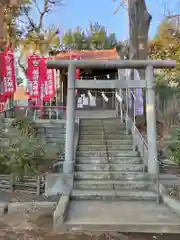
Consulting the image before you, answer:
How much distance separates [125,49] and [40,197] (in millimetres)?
12765

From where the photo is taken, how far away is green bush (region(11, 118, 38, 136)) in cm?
1050

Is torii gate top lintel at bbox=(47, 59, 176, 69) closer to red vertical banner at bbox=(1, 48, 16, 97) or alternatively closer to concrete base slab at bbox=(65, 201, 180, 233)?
concrete base slab at bbox=(65, 201, 180, 233)

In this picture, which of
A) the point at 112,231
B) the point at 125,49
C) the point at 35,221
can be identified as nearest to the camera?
the point at 112,231

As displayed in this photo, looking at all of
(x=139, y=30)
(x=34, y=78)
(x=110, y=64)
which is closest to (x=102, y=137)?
(x=110, y=64)

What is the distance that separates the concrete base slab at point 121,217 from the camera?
587 centimetres

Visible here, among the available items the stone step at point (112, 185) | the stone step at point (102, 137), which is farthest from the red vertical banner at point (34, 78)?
the stone step at point (112, 185)

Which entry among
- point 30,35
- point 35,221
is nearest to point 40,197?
point 35,221

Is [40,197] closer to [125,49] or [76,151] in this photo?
[76,151]

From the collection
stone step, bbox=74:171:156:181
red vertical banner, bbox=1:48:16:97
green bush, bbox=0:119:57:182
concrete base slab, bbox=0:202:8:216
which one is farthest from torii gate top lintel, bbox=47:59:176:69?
red vertical banner, bbox=1:48:16:97

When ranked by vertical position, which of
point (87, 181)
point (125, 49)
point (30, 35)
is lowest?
point (87, 181)

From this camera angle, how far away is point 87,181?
843 cm

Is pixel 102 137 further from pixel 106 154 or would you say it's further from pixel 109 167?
pixel 109 167

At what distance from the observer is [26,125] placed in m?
10.7

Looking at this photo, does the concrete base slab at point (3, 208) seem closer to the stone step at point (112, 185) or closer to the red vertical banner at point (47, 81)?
the stone step at point (112, 185)
